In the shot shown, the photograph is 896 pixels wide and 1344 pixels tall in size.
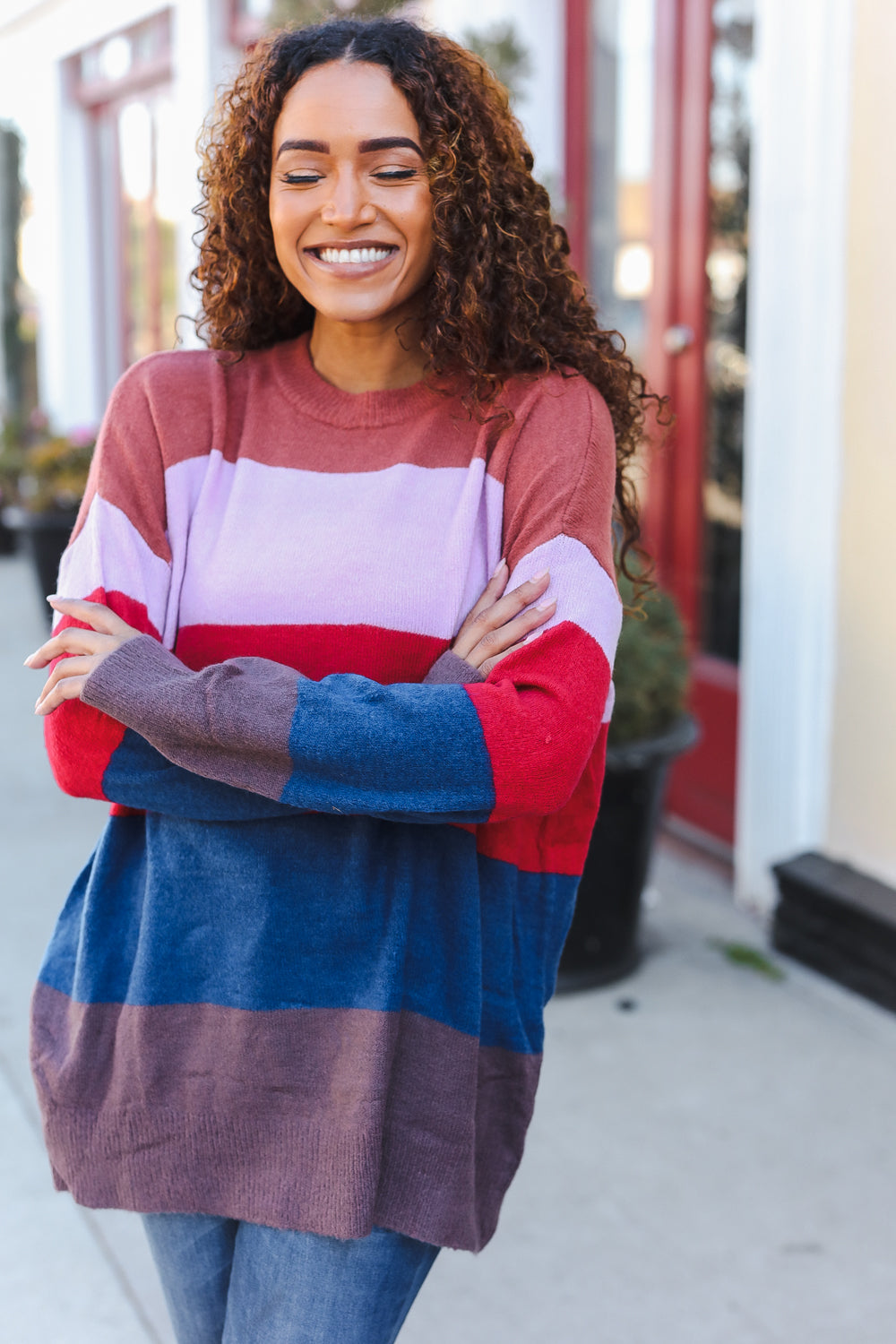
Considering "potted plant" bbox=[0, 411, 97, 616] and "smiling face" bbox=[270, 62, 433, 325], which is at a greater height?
"smiling face" bbox=[270, 62, 433, 325]

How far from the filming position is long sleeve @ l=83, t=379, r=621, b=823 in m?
1.31

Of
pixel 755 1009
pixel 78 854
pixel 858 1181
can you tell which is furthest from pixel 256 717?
pixel 78 854

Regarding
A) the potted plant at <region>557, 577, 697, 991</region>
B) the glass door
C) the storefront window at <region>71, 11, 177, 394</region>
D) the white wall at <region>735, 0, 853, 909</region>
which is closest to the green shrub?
the potted plant at <region>557, 577, 697, 991</region>

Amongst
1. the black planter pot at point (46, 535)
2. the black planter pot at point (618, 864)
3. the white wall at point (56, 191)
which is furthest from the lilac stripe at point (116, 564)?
the white wall at point (56, 191)

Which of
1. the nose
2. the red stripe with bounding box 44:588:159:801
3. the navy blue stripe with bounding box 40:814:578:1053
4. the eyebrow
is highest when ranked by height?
the eyebrow

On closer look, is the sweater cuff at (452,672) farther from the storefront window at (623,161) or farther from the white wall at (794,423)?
the storefront window at (623,161)

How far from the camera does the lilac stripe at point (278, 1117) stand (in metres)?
1.39

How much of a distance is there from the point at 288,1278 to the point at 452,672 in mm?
629

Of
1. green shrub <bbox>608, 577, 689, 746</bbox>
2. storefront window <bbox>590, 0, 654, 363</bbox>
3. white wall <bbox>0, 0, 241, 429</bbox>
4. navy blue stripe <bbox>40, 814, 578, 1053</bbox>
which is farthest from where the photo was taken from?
white wall <bbox>0, 0, 241, 429</bbox>

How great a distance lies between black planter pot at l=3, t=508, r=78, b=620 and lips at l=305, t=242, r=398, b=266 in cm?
541

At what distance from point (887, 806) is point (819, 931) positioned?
1.08ft

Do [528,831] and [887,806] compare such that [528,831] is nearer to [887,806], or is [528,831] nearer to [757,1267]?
[757,1267]

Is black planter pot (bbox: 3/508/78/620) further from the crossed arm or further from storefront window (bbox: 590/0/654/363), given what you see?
the crossed arm

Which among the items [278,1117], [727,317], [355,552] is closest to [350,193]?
[355,552]
